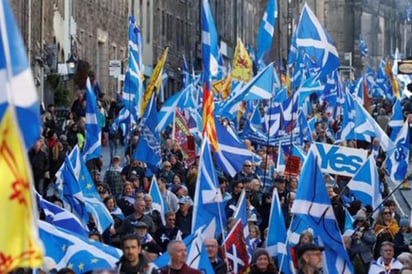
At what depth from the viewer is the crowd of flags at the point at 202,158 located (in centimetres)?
671

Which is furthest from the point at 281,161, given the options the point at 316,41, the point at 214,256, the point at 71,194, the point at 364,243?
the point at 214,256

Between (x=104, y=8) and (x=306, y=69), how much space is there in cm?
2190

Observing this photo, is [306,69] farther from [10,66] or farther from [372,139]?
[10,66]

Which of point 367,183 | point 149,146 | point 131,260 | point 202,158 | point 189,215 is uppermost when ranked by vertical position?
point 202,158

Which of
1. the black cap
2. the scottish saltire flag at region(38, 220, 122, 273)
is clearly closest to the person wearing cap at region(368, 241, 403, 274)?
the scottish saltire flag at region(38, 220, 122, 273)

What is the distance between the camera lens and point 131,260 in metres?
10.8

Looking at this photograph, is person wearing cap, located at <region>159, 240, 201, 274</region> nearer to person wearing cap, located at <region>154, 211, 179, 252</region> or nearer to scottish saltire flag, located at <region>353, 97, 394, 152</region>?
person wearing cap, located at <region>154, 211, 179, 252</region>

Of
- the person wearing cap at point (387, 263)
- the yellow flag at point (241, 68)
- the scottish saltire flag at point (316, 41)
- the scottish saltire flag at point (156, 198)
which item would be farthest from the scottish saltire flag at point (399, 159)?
the yellow flag at point (241, 68)

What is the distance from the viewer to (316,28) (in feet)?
76.4

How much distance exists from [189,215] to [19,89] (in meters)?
9.83

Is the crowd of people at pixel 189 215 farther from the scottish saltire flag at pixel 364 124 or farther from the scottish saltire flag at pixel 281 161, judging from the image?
the scottish saltire flag at pixel 364 124

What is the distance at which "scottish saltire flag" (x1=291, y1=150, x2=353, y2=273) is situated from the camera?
12805 mm

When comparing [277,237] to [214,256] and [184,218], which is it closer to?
[214,256]

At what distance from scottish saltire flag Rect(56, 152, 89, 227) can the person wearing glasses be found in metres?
2.88
